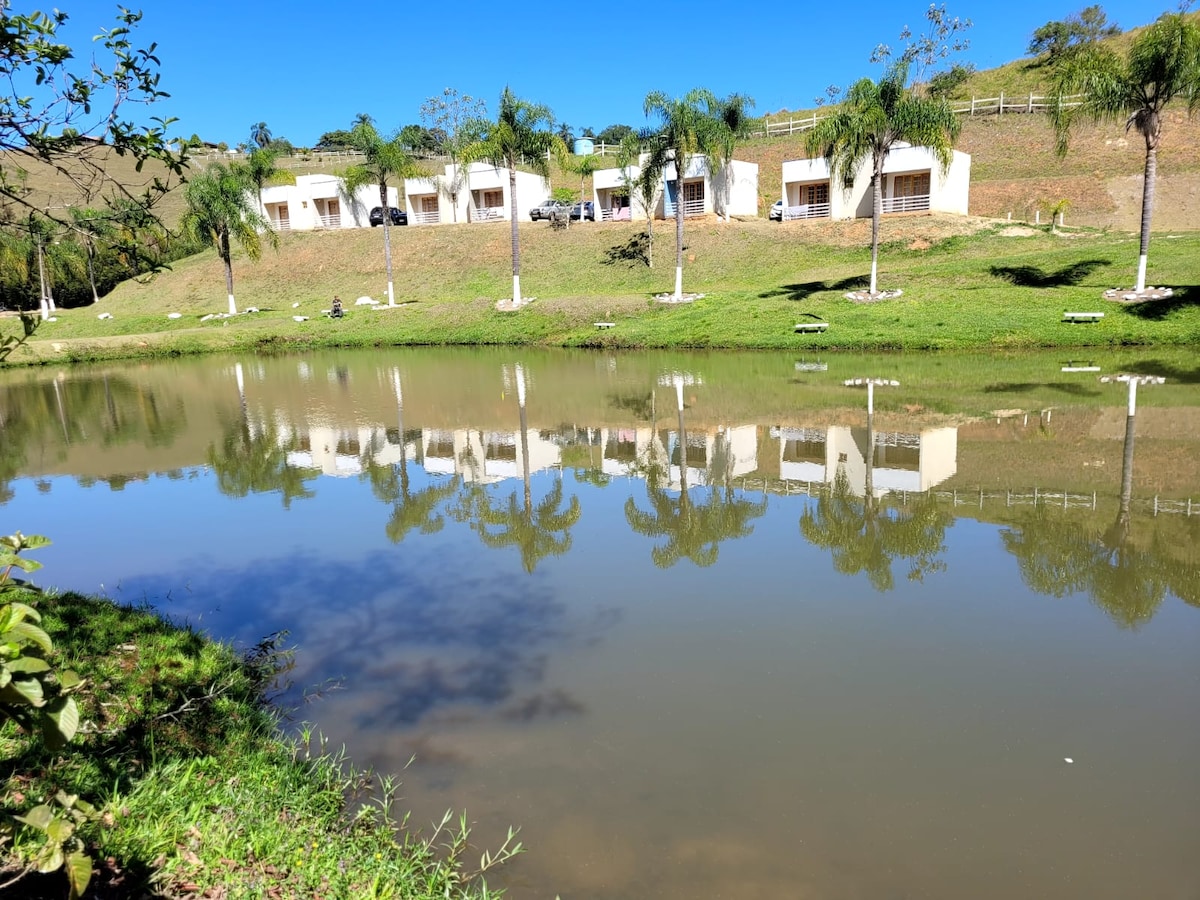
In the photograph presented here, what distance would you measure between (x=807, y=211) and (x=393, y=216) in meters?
30.0

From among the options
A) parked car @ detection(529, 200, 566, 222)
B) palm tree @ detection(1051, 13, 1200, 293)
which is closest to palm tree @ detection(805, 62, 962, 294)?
palm tree @ detection(1051, 13, 1200, 293)

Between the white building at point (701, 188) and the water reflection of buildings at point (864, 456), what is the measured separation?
33527 mm

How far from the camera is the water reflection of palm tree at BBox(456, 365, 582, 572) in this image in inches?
374

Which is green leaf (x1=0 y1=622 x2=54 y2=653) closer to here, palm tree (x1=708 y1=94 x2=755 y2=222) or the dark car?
palm tree (x1=708 y1=94 x2=755 y2=222)

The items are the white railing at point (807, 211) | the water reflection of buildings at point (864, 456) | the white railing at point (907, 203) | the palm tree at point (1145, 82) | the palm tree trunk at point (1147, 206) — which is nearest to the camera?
the water reflection of buildings at point (864, 456)

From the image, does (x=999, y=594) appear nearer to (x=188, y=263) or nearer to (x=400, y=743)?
(x=400, y=743)

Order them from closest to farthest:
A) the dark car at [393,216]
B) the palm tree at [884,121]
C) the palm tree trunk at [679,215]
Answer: the palm tree at [884,121], the palm tree trunk at [679,215], the dark car at [393,216]

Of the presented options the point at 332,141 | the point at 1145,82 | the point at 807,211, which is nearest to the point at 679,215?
the point at 807,211

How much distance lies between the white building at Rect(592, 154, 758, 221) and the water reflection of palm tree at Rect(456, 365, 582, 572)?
36.5 m

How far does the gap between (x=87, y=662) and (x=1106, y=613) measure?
27.2 ft

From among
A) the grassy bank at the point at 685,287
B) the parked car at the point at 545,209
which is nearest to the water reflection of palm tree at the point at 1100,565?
the grassy bank at the point at 685,287

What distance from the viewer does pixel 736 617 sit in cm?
727

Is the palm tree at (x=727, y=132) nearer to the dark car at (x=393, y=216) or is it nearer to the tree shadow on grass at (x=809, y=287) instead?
the tree shadow on grass at (x=809, y=287)

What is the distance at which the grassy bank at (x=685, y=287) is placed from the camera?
1030 inches
